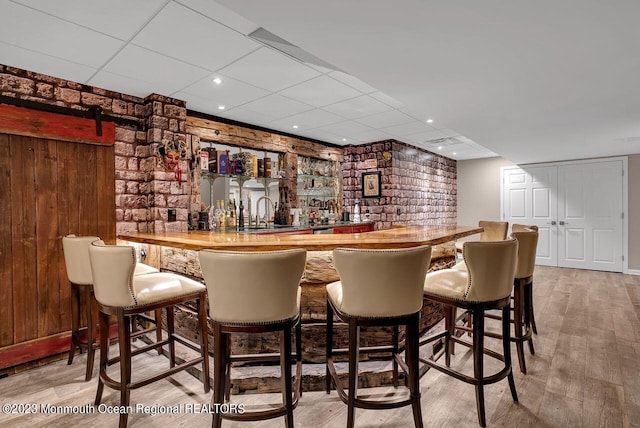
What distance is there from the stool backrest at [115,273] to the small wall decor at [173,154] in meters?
1.70

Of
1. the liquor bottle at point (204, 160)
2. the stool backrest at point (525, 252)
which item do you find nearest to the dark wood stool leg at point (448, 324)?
the stool backrest at point (525, 252)

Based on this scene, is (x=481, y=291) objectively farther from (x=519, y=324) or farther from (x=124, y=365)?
(x=124, y=365)

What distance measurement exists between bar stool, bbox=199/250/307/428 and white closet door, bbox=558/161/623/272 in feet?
23.2

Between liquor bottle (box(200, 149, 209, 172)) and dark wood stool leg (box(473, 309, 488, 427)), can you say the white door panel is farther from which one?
liquor bottle (box(200, 149, 209, 172))

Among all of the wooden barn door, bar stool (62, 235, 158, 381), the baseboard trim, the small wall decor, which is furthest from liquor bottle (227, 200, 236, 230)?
the baseboard trim

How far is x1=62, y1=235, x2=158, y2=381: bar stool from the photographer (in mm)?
2582

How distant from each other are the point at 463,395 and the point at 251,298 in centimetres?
165

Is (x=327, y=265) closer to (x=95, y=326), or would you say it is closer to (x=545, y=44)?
(x=545, y=44)

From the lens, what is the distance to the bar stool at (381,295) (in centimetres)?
170

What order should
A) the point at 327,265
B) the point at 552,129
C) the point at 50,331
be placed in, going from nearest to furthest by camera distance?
the point at 327,265
the point at 50,331
the point at 552,129

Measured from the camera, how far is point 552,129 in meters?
4.08

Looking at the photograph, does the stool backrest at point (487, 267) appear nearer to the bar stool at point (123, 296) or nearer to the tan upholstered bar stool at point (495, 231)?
the bar stool at point (123, 296)

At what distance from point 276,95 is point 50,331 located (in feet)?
9.84

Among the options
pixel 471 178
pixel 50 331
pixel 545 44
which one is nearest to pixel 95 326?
pixel 50 331
